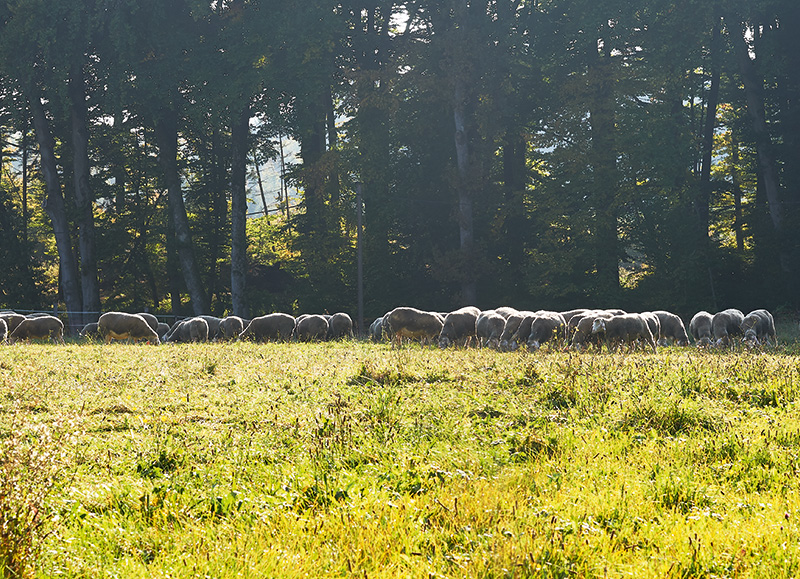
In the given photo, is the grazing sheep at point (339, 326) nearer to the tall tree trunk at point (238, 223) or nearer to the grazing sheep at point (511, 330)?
the tall tree trunk at point (238, 223)

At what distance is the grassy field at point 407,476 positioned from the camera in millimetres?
4805

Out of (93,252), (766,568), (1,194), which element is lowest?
(766,568)

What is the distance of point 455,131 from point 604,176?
26.6 feet

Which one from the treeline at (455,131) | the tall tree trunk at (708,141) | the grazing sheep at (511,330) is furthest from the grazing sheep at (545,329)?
the tall tree trunk at (708,141)

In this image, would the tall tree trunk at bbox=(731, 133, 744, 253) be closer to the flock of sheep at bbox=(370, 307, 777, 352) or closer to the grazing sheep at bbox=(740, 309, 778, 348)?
the grazing sheep at bbox=(740, 309, 778, 348)

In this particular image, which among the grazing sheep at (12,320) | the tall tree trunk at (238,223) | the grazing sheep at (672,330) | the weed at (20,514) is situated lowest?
the grazing sheep at (672,330)

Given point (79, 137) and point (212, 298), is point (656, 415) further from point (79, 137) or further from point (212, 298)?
point (212, 298)

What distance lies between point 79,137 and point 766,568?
1521 inches

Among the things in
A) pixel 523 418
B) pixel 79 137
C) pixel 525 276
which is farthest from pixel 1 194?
pixel 523 418

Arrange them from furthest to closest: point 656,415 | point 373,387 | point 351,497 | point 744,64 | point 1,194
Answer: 1. point 1,194
2. point 744,64
3. point 373,387
4. point 656,415
5. point 351,497

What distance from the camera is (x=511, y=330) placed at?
21078 millimetres

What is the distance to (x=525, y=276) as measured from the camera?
1542 inches

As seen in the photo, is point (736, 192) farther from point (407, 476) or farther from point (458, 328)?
point (407, 476)

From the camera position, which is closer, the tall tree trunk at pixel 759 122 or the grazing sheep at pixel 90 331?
the grazing sheep at pixel 90 331
